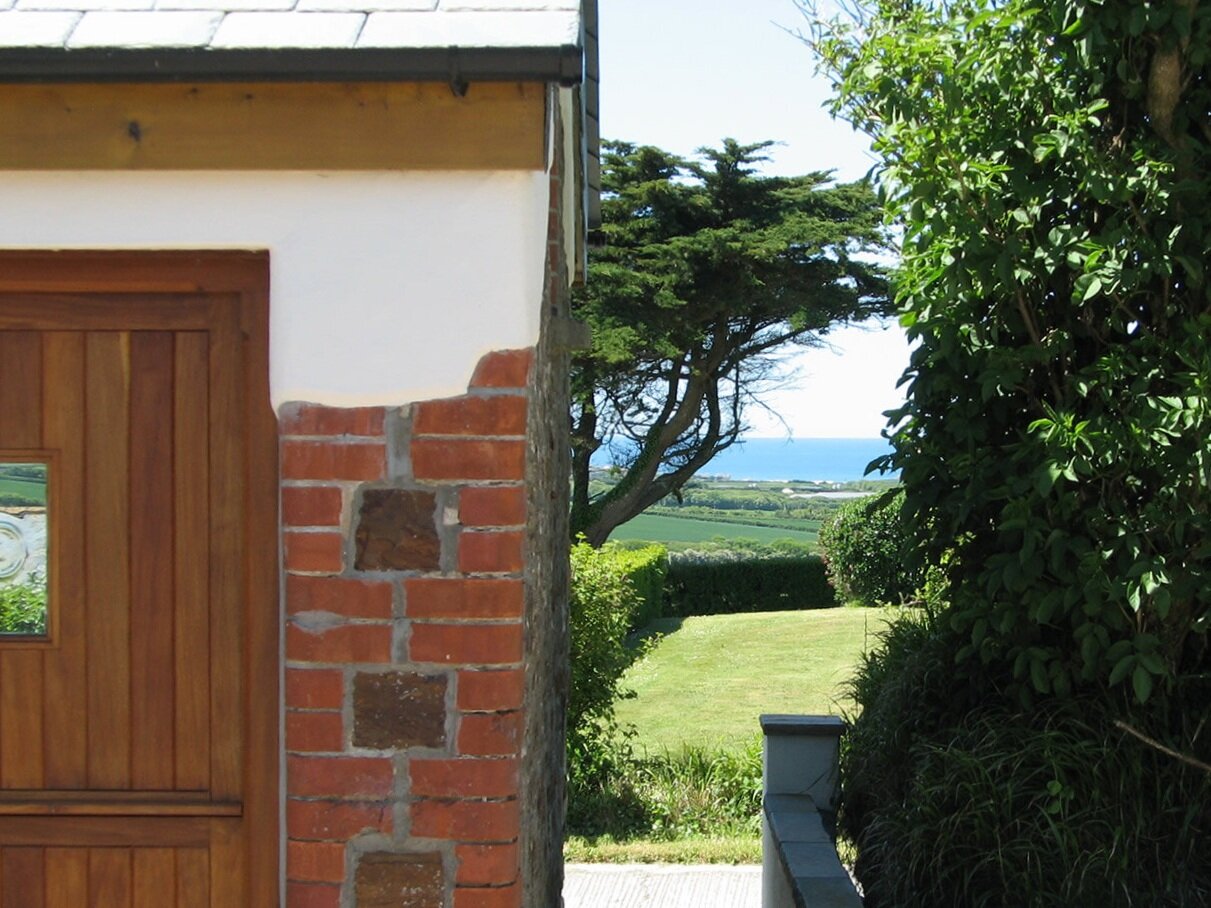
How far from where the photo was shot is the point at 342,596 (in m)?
2.63

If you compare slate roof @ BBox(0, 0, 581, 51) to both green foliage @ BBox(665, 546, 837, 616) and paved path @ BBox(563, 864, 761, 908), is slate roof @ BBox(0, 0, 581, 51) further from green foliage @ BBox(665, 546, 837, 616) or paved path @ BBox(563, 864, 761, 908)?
green foliage @ BBox(665, 546, 837, 616)


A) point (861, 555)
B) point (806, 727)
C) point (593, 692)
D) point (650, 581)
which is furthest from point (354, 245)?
point (650, 581)

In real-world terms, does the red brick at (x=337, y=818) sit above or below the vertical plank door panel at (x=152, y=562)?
below

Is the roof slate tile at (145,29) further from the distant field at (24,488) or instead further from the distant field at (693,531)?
the distant field at (693,531)

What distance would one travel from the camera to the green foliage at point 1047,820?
3.98 m

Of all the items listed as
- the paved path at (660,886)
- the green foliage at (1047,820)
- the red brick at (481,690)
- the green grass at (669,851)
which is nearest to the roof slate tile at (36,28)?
the red brick at (481,690)

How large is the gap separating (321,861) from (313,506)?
2.38ft

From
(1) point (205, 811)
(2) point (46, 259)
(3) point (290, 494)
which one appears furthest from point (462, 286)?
(1) point (205, 811)

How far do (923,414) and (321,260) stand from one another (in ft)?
8.72

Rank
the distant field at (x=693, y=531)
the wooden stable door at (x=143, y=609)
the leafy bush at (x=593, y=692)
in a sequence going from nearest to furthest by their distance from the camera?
the wooden stable door at (x=143, y=609) < the leafy bush at (x=593, y=692) < the distant field at (x=693, y=531)

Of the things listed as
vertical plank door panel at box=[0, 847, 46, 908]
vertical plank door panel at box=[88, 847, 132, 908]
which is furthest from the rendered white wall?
vertical plank door panel at box=[0, 847, 46, 908]

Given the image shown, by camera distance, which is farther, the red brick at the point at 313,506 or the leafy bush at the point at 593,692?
the leafy bush at the point at 593,692

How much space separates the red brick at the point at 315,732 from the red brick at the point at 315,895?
0.28 meters

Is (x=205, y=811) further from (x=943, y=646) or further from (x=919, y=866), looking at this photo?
(x=943, y=646)
